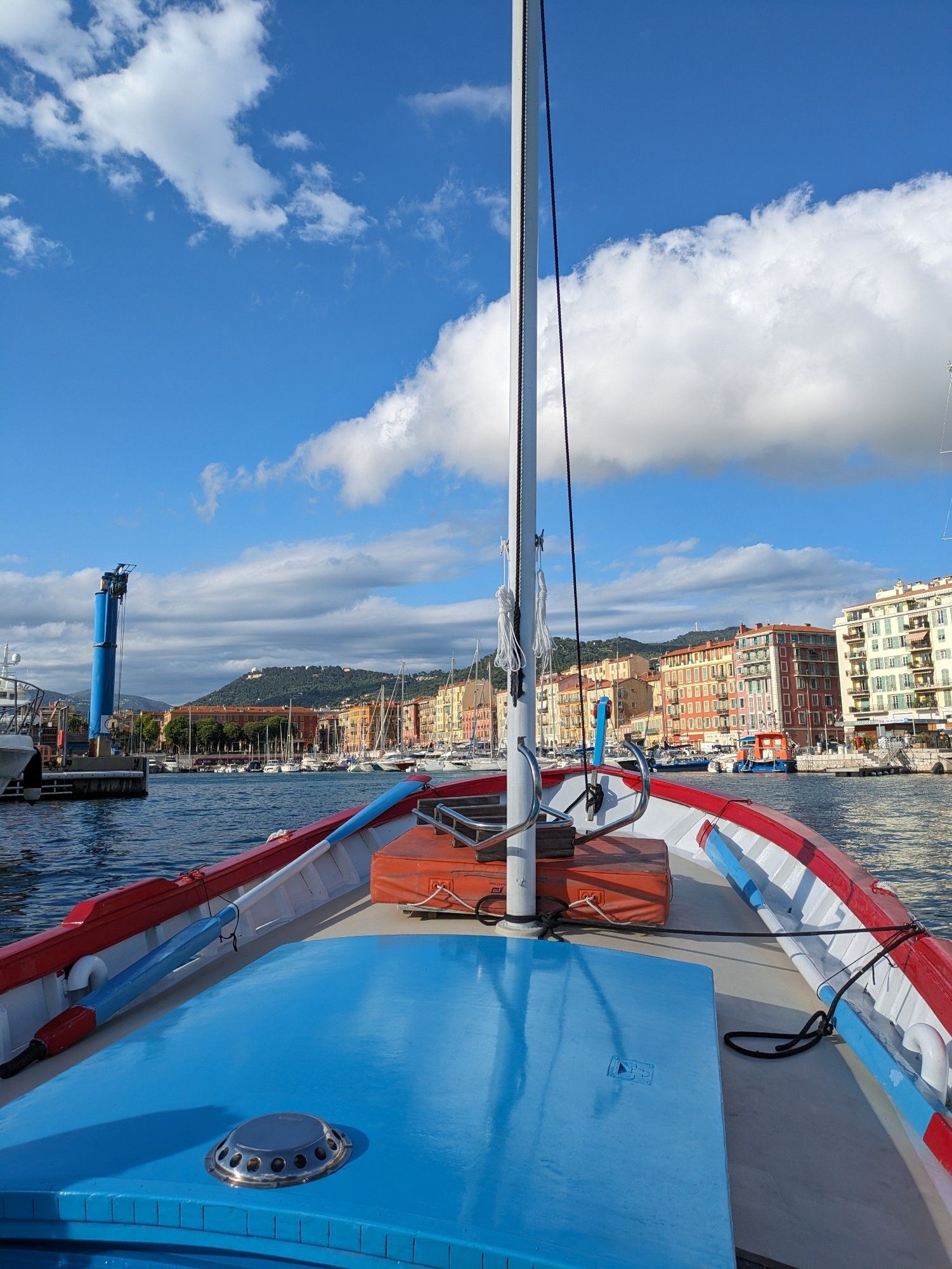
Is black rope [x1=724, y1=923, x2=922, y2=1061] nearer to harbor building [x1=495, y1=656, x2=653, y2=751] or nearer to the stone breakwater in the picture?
the stone breakwater

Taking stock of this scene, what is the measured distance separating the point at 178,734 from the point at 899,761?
379 ft

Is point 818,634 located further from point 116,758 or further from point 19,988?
Result: point 19,988

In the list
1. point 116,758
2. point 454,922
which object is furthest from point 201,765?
point 454,922

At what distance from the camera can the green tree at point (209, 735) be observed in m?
145

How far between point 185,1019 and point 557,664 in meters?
183

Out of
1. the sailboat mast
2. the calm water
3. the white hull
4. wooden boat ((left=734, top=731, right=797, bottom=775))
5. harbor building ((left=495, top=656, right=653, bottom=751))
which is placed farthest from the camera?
harbor building ((left=495, top=656, right=653, bottom=751))

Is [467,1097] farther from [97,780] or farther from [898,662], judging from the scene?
[898,662]

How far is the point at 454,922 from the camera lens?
16.7ft

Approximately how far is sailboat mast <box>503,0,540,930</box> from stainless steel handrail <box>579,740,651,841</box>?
0.61m

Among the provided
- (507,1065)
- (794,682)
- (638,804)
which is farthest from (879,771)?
(507,1065)

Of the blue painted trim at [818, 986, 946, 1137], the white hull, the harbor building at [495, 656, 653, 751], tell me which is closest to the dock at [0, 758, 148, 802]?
the white hull

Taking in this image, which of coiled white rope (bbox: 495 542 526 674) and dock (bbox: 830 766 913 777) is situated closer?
coiled white rope (bbox: 495 542 526 674)

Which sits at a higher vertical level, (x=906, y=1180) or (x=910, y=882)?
(x=906, y=1180)

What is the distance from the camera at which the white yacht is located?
76.6 ft
